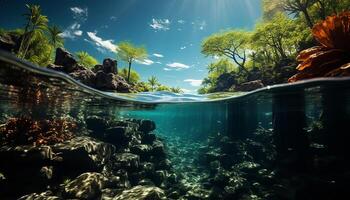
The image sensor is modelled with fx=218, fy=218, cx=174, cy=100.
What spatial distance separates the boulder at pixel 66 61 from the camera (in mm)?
18969

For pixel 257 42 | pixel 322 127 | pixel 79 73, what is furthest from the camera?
pixel 257 42

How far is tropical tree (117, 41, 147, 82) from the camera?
51394mm

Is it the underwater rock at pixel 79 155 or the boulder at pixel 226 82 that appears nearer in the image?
the underwater rock at pixel 79 155

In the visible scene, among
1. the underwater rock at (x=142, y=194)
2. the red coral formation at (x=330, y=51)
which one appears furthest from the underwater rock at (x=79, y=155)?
the red coral formation at (x=330, y=51)

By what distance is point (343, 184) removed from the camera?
349 inches

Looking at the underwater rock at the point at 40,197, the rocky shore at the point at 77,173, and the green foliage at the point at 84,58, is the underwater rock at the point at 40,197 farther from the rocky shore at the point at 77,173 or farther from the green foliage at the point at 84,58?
the green foliage at the point at 84,58

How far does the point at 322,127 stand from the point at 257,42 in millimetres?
29495

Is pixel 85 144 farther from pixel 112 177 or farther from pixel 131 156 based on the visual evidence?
pixel 131 156

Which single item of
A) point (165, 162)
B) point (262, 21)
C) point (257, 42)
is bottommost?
point (165, 162)

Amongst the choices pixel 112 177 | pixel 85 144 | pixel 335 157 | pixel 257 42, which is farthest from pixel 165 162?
pixel 257 42

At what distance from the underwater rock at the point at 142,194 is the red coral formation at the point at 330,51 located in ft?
22.8

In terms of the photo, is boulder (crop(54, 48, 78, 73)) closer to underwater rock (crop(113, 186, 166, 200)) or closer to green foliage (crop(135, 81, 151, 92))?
green foliage (crop(135, 81, 151, 92))

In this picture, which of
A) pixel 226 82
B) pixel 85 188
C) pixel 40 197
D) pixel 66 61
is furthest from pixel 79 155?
pixel 226 82

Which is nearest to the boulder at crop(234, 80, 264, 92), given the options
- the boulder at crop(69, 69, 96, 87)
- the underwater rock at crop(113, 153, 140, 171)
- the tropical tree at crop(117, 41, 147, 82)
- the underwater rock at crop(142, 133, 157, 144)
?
the underwater rock at crop(142, 133, 157, 144)
